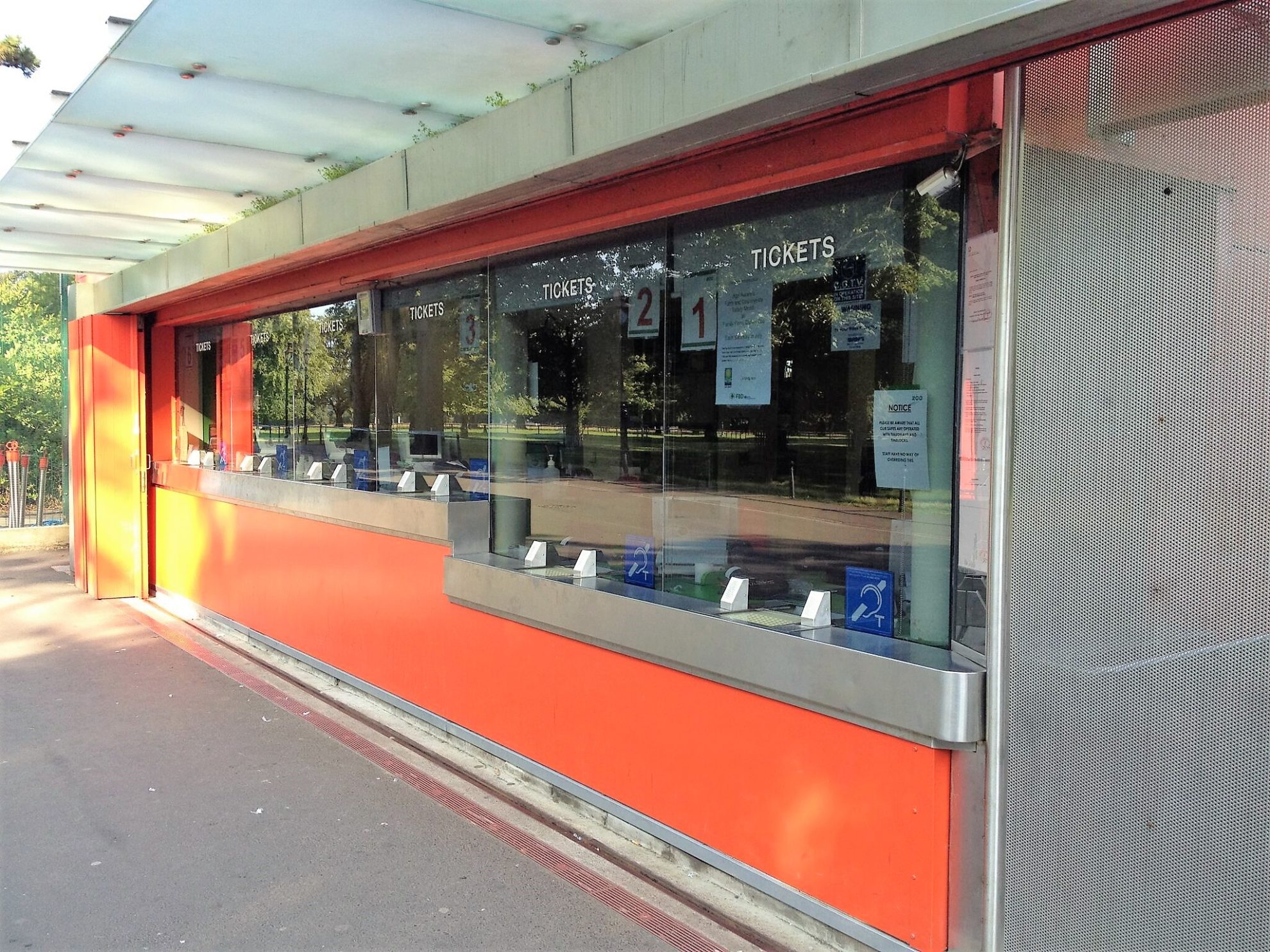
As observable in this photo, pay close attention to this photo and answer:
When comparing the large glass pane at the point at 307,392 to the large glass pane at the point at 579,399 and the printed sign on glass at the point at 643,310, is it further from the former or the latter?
the printed sign on glass at the point at 643,310

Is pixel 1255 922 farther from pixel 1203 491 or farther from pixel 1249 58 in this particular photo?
pixel 1249 58

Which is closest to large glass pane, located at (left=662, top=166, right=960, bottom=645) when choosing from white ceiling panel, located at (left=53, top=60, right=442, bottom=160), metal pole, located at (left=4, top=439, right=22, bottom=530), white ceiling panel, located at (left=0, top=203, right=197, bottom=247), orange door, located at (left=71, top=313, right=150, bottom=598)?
white ceiling panel, located at (left=53, top=60, right=442, bottom=160)

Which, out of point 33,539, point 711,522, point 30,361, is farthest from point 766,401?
point 30,361

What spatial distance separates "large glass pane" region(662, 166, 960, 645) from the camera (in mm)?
3254

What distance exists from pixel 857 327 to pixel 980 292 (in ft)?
1.65

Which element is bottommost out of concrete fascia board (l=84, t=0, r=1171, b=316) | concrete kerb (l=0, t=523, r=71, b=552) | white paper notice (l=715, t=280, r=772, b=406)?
concrete kerb (l=0, t=523, r=71, b=552)

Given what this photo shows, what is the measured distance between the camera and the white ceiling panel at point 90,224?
7.63 metres

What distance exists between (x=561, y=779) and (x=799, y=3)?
11.0 ft

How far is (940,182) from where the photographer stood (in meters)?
3.08

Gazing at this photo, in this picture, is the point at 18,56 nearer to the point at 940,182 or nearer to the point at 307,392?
the point at 307,392

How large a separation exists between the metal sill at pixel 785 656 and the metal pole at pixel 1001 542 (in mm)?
74

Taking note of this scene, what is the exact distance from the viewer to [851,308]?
3.46m

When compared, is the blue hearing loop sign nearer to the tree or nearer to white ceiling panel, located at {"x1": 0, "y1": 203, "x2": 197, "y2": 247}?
the tree

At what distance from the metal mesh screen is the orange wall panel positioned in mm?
356
